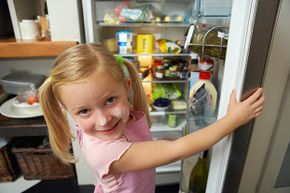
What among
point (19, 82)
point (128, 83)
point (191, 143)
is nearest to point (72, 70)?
point (128, 83)

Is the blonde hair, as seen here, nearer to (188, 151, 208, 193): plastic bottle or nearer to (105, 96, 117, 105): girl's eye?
(105, 96, 117, 105): girl's eye

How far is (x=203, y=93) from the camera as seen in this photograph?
2.56 ft

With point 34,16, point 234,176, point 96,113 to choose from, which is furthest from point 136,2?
point 234,176

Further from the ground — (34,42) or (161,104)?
(34,42)

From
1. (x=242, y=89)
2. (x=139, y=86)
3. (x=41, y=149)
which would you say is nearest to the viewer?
(x=242, y=89)

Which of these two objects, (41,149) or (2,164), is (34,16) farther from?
(2,164)

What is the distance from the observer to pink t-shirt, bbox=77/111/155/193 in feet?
1.85

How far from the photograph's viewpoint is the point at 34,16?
127 centimetres

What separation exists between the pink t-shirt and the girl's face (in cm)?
3

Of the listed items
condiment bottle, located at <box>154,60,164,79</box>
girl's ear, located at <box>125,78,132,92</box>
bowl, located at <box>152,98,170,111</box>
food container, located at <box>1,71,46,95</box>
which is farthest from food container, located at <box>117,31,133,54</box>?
food container, located at <box>1,71,46,95</box>

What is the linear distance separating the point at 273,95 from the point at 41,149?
126 cm

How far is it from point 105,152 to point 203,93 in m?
0.43

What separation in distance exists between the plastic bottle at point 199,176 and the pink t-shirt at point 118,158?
0.23 meters

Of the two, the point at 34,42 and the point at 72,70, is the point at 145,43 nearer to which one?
the point at 34,42
